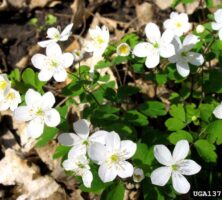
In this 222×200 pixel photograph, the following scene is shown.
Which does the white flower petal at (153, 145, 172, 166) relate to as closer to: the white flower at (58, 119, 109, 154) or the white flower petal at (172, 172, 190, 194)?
the white flower petal at (172, 172, 190, 194)

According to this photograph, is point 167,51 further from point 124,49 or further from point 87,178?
point 87,178

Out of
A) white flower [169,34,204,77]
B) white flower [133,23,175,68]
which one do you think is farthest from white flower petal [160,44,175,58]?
white flower [169,34,204,77]

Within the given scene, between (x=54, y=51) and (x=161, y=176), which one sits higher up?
(x=54, y=51)

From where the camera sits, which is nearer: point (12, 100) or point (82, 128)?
point (82, 128)

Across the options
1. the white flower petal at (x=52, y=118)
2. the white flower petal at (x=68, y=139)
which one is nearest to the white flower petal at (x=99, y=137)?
the white flower petal at (x=68, y=139)

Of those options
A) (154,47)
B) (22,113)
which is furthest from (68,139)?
(154,47)

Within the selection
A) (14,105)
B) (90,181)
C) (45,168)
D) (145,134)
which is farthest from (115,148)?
(45,168)

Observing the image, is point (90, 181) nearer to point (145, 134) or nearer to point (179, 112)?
point (145, 134)
